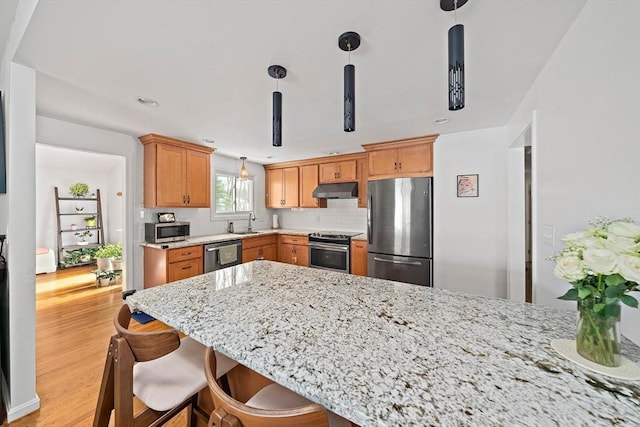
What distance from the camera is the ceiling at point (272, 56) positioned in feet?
4.31

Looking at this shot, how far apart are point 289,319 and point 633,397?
98 cm

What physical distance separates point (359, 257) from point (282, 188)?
222 cm

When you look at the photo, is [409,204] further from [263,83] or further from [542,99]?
[263,83]

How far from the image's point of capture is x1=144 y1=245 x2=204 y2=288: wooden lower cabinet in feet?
11.2

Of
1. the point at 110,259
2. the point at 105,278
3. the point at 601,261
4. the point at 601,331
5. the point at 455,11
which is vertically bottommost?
the point at 105,278

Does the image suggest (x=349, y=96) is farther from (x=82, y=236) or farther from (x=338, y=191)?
(x=82, y=236)

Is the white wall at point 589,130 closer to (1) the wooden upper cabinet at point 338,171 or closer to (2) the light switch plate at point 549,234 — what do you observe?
(2) the light switch plate at point 549,234

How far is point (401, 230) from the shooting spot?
3.61 metres

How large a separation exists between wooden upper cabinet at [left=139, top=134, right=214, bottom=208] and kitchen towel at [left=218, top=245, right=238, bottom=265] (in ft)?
2.44

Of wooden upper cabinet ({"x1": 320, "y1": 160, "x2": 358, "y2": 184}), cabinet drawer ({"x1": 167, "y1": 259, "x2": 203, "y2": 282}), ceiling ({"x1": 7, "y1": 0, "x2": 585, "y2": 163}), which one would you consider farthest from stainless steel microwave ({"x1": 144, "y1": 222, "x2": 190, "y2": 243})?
wooden upper cabinet ({"x1": 320, "y1": 160, "x2": 358, "y2": 184})

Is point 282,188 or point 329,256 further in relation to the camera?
point 282,188

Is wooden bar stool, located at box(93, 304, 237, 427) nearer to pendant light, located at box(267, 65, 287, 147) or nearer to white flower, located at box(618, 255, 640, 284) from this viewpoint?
pendant light, located at box(267, 65, 287, 147)

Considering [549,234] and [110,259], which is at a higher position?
Answer: [549,234]

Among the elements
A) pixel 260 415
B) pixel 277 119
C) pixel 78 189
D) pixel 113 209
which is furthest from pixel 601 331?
pixel 113 209
